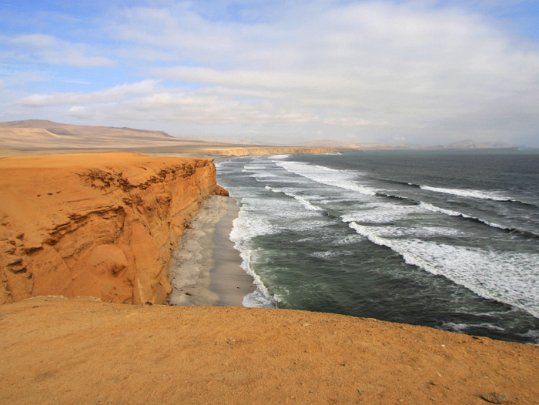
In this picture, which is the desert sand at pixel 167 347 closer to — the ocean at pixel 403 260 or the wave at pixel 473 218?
the ocean at pixel 403 260

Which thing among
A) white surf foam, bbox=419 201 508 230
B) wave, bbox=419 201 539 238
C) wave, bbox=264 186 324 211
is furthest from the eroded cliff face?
white surf foam, bbox=419 201 508 230

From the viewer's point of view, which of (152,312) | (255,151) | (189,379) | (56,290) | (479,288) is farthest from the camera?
(255,151)

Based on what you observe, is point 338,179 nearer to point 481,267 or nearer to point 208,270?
point 481,267

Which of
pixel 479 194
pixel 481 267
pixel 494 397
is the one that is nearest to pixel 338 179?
pixel 479 194

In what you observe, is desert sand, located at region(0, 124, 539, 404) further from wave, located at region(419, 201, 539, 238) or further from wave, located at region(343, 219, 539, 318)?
wave, located at region(419, 201, 539, 238)

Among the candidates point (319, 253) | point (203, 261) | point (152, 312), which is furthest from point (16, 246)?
point (319, 253)

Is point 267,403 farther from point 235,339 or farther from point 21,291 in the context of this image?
point 21,291
